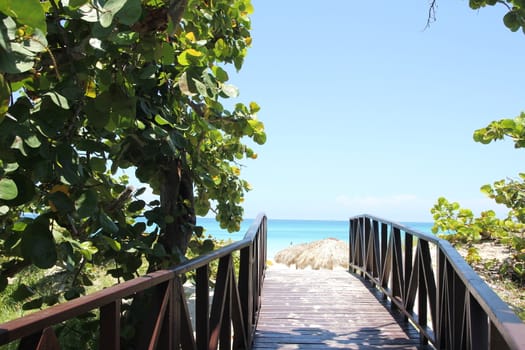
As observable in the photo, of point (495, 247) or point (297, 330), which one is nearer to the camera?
point (297, 330)

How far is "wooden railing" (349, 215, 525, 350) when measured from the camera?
57.9 inches

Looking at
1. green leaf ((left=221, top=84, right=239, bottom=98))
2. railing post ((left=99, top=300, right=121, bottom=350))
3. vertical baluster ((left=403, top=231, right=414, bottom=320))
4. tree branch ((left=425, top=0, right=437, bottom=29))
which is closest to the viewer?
railing post ((left=99, top=300, right=121, bottom=350))

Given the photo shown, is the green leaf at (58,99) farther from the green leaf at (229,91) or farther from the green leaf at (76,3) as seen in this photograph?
the green leaf at (229,91)

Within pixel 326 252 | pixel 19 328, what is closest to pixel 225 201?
pixel 19 328

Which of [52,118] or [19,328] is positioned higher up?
[52,118]

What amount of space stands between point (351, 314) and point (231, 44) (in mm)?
3208

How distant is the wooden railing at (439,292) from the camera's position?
57.9 inches

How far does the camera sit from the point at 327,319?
15.3 ft

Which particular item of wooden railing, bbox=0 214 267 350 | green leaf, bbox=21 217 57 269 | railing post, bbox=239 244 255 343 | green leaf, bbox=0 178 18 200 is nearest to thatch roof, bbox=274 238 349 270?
railing post, bbox=239 244 255 343

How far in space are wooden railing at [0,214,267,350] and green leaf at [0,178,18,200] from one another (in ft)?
0.85

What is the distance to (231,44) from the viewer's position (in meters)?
2.70

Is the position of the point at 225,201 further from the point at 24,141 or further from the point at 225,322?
the point at 24,141

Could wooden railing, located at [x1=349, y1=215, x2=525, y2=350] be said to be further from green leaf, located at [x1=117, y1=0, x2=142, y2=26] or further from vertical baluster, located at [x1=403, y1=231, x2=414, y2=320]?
green leaf, located at [x1=117, y1=0, x2=142, y2=26]

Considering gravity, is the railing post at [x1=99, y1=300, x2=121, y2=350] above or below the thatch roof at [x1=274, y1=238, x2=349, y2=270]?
above
